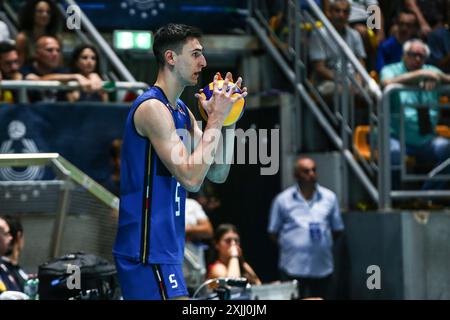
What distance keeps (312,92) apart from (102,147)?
10.00ft

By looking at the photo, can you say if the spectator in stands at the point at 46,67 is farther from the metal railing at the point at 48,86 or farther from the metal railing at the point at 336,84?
the metal railing at the point at 336,84

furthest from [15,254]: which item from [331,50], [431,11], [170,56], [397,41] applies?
[431,11]

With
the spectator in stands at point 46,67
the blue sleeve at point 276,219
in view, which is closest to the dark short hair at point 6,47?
the spectator in stands at point 46,67

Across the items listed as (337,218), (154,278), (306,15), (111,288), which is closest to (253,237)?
(337,218)

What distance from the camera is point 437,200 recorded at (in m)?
13.0

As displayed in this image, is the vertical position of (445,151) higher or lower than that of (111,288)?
higher

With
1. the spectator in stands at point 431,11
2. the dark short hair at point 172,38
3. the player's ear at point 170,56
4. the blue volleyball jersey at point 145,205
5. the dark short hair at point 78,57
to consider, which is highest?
the spectator in stands at point 431,11

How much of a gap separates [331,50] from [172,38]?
7.07 metres

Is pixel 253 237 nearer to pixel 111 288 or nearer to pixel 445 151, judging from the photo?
pixel 445 151

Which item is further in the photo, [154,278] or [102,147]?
[102,147]

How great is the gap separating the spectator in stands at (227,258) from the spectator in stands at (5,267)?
8.75 ft

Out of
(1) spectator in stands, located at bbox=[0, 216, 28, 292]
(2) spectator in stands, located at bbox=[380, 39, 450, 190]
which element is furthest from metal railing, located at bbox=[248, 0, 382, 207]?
(1) spectator in stands, located at bbox=[0, 216, 28, 292]

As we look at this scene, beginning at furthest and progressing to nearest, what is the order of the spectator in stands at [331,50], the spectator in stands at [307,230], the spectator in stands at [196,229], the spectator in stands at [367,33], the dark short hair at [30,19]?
1. the spectator in stands at [367,33]
2. the spectator in stands at [331,50]
3. the dark short hair at [30,19]
4. the spectator in stands at [307,230]
5. the spectator in stands at [196,229]

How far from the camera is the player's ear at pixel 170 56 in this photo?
650 centimetres
